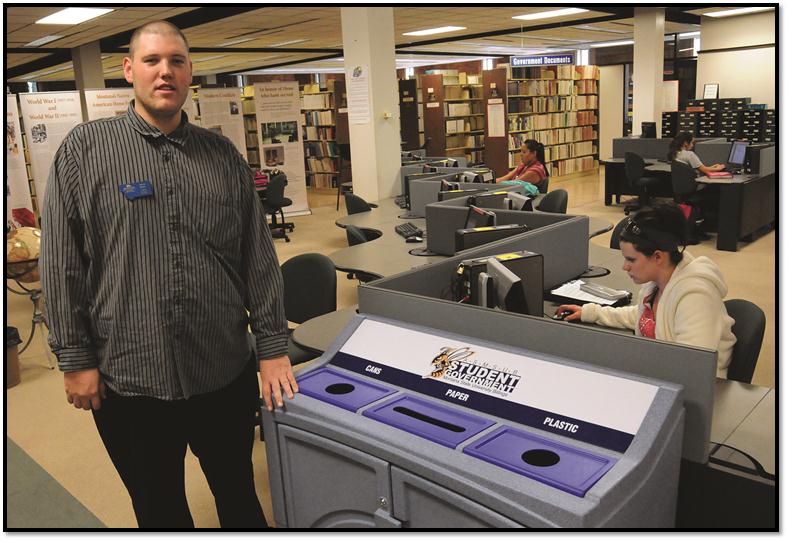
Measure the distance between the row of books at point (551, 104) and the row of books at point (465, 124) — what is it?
0.82 meters

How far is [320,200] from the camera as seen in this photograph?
12922mm

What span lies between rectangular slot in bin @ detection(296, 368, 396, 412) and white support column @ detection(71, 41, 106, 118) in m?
11.4

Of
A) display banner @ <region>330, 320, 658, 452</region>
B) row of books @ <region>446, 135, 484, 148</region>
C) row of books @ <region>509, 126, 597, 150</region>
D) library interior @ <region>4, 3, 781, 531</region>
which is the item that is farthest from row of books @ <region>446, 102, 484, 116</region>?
display banner @ <region>330, 320, 658, 452</region>

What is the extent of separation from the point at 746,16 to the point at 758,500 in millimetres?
12954

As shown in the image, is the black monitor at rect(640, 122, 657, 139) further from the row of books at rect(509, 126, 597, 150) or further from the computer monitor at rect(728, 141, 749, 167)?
the row of books at rect(509, 126, 597, 150)

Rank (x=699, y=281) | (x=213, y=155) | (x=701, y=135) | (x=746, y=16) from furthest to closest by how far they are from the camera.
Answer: (x=746, y=16) → (x=701, y=135) → (x=699, y=281) → (x=213, y=155)

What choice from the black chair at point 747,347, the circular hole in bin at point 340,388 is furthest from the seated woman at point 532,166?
the circular hole in bin at point 340,388

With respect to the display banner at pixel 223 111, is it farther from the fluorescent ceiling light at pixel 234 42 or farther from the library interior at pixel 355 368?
the library interior at pixel 355 368

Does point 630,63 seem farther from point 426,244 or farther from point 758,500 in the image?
point 758,500

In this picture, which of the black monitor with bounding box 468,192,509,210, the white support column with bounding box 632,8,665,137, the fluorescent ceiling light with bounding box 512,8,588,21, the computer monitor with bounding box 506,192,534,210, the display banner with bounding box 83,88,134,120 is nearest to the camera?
the computer monitor with bounding box 506,192,534,210

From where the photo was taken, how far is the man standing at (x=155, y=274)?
1.73 m

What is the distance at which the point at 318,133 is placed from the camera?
563 inches

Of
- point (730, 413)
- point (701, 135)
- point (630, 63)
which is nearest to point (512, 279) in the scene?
point (730, 413)

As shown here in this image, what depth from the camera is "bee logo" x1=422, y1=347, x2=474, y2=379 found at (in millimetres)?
2006
